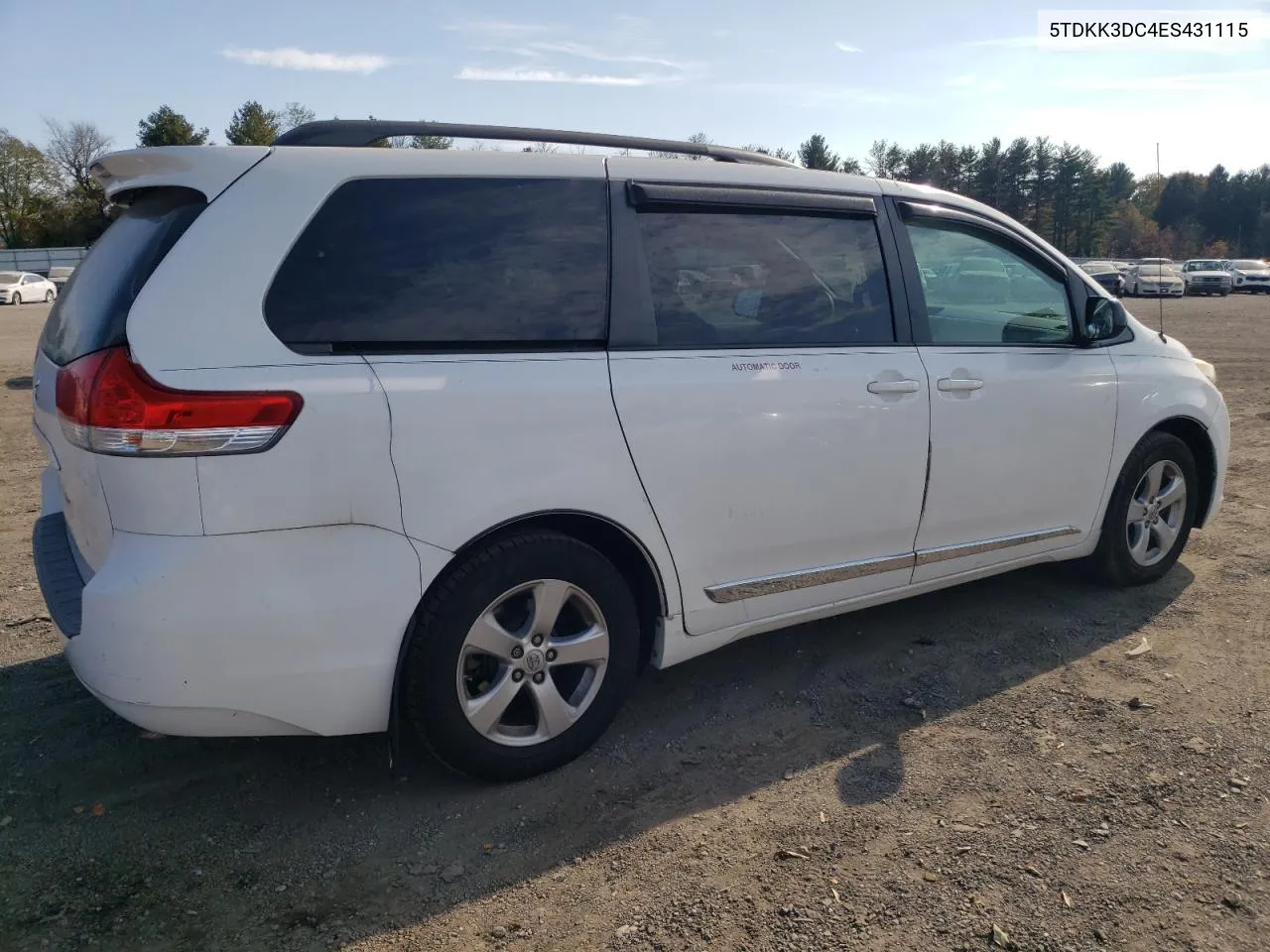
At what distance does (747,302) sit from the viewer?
3.54 m

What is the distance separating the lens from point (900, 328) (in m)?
3.88

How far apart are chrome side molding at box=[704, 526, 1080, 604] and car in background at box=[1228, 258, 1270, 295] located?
4647cm

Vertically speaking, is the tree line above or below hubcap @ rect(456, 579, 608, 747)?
above

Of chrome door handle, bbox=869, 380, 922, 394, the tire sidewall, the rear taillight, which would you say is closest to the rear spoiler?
the rear taillight

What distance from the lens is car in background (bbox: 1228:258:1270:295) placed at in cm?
4359

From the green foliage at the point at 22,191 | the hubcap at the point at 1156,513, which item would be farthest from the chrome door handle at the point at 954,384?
the green foliage at the point at 22,191

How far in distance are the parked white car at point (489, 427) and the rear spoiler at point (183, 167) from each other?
1cm

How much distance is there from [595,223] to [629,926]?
211cm

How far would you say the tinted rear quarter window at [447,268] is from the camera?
276 centimetres

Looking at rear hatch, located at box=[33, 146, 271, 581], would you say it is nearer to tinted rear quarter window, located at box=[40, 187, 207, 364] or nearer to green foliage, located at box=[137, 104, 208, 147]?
tinted rear quarter window, located at box=[40, 187, 207, 364]

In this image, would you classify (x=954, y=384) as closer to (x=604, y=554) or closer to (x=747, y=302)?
(x=747, y=302)

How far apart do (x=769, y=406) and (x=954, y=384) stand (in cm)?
94

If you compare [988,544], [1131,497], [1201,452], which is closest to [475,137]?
[988,544]

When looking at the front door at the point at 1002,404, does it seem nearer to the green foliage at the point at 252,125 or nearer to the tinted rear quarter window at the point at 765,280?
the tinted rear quarter window at the point at 765,280
